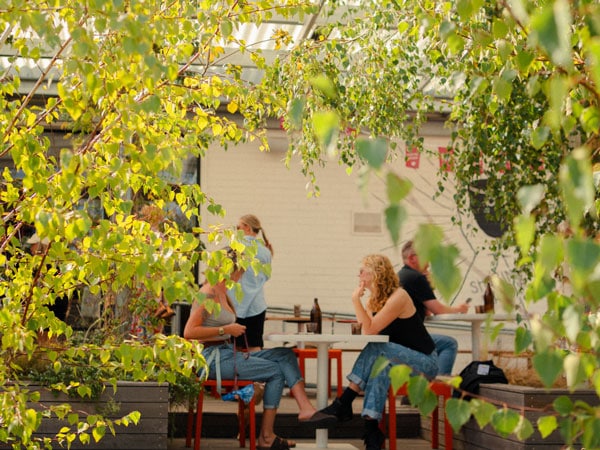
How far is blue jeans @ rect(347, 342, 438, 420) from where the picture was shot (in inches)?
215

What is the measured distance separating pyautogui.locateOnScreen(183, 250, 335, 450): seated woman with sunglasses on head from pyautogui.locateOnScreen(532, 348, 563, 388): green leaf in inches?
169

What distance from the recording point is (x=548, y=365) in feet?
4.16

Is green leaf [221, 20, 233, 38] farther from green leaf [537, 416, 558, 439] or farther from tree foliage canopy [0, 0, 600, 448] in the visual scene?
green leaf [537, 416, 558, 439]

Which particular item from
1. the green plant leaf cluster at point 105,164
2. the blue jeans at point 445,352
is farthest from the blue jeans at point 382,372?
the green plant leaf cluster at point 105,164

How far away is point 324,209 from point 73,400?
566 cm

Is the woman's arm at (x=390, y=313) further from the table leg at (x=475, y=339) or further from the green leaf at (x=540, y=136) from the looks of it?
the green leaf at (x=540, y=136)

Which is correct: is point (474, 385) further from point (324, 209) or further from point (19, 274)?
point (324, 209)

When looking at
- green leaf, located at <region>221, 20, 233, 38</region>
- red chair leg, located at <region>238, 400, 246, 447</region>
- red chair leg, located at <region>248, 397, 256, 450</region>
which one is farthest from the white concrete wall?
green leaf, located at <region>221, 20, 233, 38</region>

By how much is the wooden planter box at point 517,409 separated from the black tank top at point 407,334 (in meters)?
0.44

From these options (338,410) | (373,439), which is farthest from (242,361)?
(373,439)

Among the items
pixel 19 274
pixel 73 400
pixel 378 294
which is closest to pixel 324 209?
pixel 378 294

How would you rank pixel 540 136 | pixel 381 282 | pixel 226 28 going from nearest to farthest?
pixel 540 136 → pixel 226 28 → pixel 381 282

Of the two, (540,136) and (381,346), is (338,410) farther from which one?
(540,136)

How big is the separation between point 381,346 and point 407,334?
18 cm
